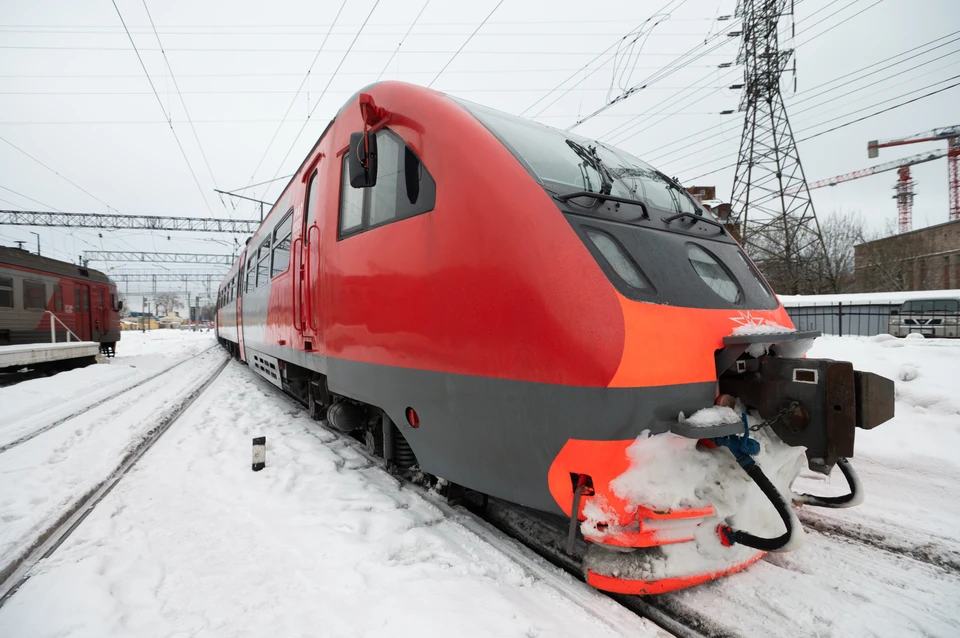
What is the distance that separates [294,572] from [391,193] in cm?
229

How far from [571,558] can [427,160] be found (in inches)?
94.2

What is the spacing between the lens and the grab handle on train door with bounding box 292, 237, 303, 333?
15.0ft

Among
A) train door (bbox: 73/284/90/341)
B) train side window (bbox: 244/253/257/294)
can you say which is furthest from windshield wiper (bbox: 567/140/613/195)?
train door (bbox: 73/284/90/341)

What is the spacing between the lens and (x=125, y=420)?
249 inches

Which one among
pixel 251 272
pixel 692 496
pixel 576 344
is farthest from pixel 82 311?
pixel 692 496

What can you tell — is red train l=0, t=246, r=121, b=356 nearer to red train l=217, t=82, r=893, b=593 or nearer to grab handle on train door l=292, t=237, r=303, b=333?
grab handle on train door l=292, t=237, r=303, b=333

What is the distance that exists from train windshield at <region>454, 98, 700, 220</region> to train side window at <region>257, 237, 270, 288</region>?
16.2ft

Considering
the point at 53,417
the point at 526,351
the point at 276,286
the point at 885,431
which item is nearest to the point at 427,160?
the point at 526,351

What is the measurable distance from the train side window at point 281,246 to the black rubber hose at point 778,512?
16.2ft

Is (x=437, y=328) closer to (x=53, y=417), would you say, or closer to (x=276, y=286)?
(x=276, y=286)

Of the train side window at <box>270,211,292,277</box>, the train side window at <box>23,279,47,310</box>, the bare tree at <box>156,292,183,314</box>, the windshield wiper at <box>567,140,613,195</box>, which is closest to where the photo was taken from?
the windshield wiper at <box>567,140,613,195</box>

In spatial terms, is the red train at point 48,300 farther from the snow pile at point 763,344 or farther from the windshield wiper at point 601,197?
the snow pile at point 763,344

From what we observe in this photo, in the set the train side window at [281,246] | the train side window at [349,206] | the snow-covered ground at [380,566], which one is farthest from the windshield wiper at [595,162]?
the train side window at [281,246]

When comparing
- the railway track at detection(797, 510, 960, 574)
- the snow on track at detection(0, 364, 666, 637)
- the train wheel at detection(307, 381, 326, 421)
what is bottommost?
the railway track at detection(797, 510, 960, 574)
